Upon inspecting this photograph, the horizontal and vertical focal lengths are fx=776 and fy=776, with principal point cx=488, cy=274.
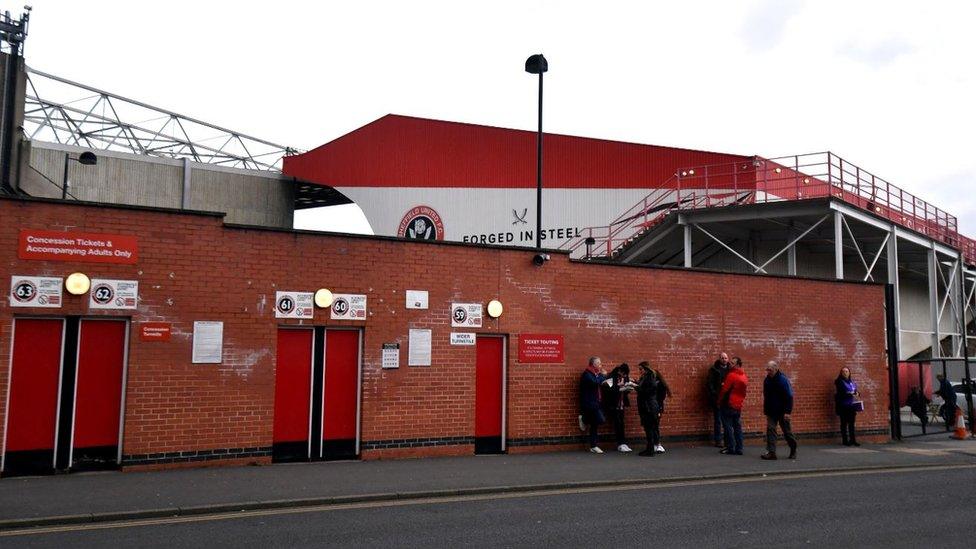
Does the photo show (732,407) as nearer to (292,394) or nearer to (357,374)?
(357,374)

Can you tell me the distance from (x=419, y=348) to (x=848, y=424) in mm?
9292

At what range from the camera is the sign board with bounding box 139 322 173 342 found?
10672 mm

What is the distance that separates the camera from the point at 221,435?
36.3ft

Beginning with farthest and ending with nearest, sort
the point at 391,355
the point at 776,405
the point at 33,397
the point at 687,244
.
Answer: the point at 687,244
the point at 776,405
the point at 391,355
the point at 33,397

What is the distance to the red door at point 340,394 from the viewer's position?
11945 mm

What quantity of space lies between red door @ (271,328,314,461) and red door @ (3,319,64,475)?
115 inches

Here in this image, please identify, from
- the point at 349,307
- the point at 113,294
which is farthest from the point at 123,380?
the point at 349,307

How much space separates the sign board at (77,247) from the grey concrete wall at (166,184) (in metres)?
19.6

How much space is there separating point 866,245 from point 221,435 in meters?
22.6

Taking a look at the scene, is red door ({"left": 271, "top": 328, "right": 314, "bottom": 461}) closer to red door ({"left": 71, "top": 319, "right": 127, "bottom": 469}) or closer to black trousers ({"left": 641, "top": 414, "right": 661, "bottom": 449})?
red door ({"left": 71, "top": 319, "right": 127, "bottom": 469})

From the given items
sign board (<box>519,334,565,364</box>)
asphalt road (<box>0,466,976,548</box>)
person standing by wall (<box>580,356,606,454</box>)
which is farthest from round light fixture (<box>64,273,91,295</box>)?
person standing by wall (<box>580,356,606,454</box>)

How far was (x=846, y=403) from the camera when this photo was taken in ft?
50.4

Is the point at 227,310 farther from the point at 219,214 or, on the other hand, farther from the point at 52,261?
the point at 52,261

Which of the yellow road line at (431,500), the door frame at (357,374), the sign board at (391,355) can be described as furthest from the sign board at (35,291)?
the sign board at (391,355)
